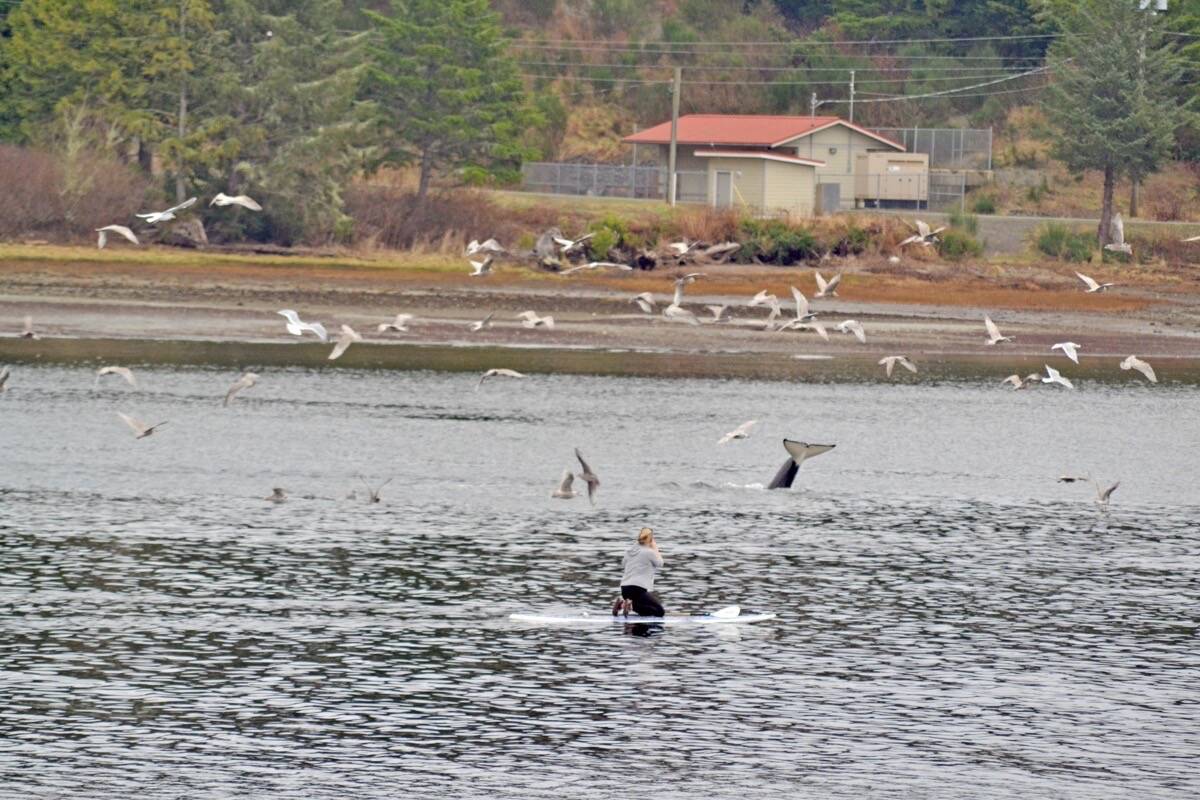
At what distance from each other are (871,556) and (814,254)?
1794 inches

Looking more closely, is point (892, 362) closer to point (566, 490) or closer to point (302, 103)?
point (566, 490)

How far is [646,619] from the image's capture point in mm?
28734

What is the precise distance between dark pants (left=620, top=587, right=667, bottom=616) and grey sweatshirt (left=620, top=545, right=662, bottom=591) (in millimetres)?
89

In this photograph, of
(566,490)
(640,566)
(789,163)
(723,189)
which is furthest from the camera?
(723,189)

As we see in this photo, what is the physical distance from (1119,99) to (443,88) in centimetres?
3177

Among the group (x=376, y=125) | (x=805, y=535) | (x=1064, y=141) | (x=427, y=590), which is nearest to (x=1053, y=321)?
(x=1064, y=141)

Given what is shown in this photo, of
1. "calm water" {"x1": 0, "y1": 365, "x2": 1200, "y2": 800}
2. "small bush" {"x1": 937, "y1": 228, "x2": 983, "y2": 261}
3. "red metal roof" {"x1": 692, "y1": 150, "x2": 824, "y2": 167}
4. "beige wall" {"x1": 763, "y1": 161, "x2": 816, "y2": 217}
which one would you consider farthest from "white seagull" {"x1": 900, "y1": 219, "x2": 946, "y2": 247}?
"red metal roof" {"x1": 692, "y1": 150, "x2": 824, "y2": 167}

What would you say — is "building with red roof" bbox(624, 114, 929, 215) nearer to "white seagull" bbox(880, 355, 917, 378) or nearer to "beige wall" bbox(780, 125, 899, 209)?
"beige wall" bbox(780, 125, 899, 209)

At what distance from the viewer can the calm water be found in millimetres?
22125

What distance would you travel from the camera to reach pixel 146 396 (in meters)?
51.2

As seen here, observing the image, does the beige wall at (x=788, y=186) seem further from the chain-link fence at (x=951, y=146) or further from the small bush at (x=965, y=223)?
the chain-link fence at (x=951, y=146)

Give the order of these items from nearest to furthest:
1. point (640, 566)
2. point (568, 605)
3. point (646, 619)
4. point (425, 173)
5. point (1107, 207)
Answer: point (640, 566)
point (646, 619)
point (568, 605)
point (425, 173)
point (1107, 207)

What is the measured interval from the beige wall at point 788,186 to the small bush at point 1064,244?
10798 mm

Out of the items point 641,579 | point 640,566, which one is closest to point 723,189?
point 641,579
